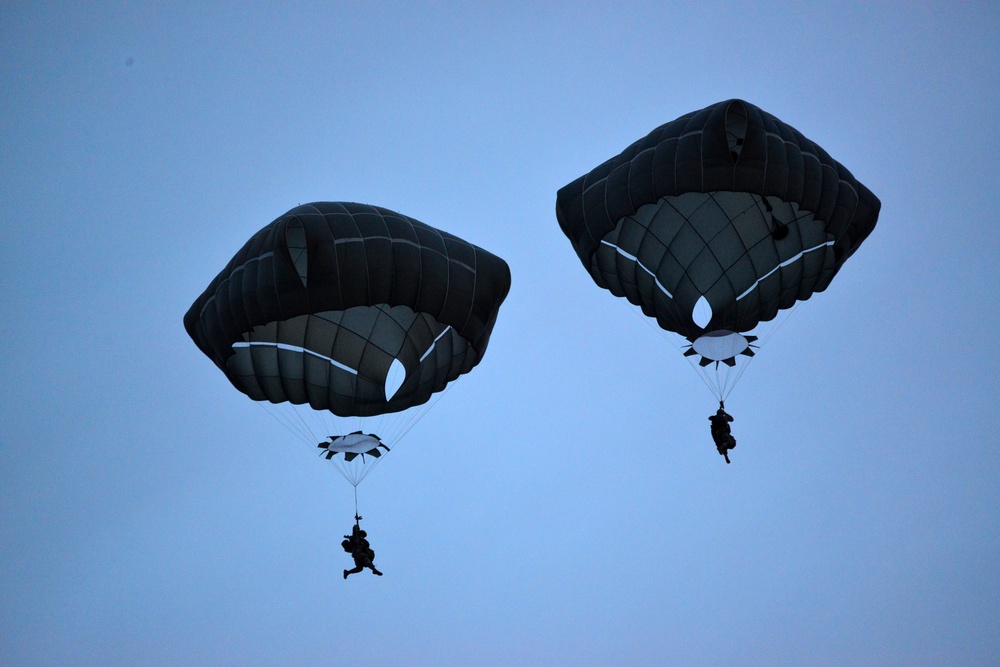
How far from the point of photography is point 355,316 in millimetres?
20031

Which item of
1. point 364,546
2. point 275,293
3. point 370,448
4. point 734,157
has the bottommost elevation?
point 364,546

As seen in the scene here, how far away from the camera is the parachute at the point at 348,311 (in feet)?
59.7

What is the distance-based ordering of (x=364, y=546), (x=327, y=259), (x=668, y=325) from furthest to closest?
(x=668, y=325) → (x=364, y=546) → (x=327, y=259)

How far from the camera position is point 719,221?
19953mm

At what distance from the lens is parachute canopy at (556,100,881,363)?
18.8 meters

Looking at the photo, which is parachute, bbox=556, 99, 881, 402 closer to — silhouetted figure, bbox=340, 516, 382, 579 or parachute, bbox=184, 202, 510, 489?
parachute, bbox=184, 202, 510, 489

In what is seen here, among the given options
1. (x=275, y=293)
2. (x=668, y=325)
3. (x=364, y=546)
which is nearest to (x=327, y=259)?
A: (x=275, y=293)

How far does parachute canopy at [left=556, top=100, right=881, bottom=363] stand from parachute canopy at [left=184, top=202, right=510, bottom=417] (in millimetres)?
2107

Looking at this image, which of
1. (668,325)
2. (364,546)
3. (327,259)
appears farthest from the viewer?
(668,325)

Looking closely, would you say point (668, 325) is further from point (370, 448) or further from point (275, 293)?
point (275, 293)

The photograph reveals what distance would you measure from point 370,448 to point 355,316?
220 centimetres

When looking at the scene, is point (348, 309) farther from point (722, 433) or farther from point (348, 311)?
point (722, 433)

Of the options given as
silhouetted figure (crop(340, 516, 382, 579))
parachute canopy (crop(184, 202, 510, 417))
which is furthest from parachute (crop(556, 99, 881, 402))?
silhouetted figure (crop(340, 516, 382, 579))

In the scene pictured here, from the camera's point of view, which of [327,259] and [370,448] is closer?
[327,259]
